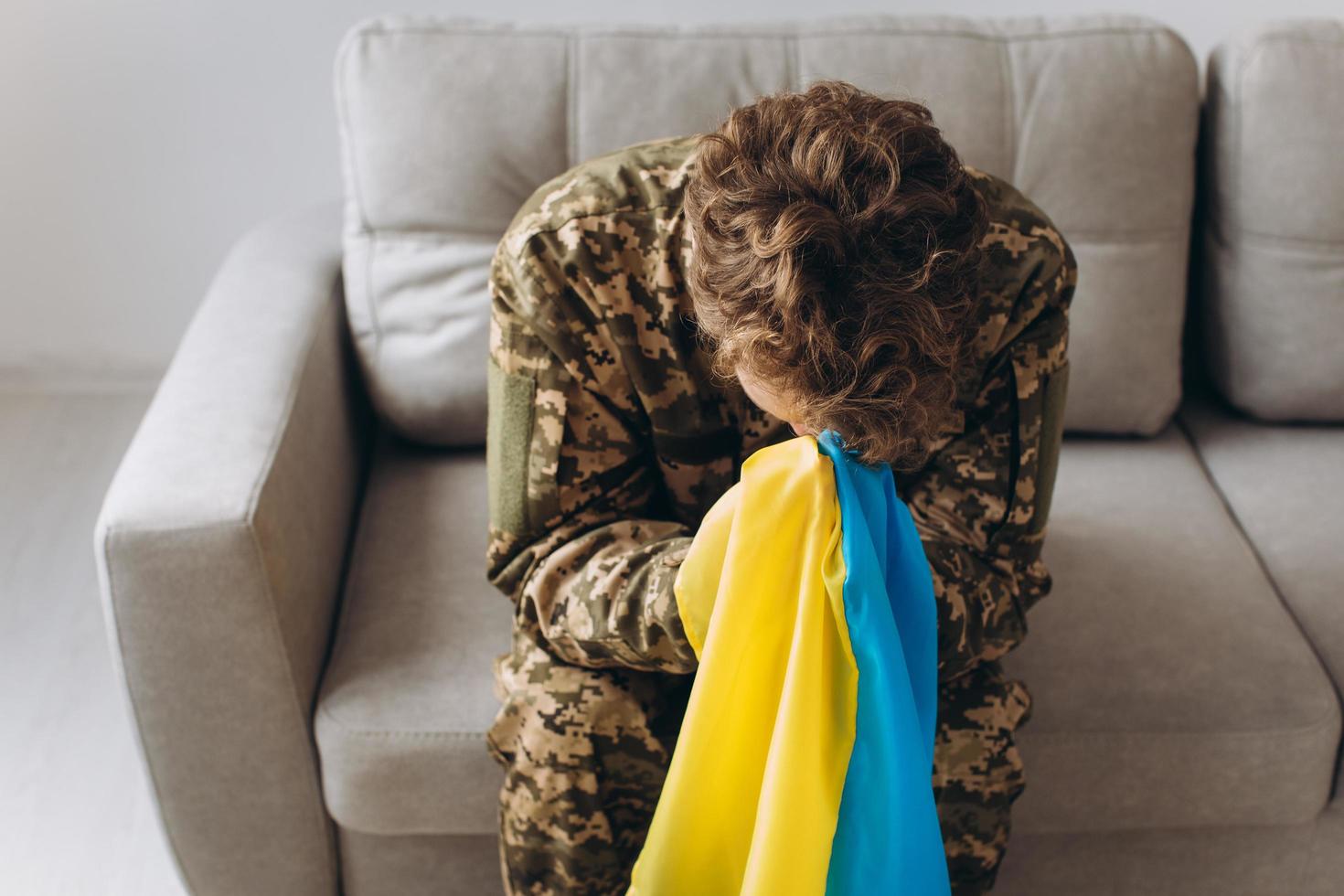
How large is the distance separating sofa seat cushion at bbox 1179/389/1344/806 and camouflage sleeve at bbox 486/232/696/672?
0.72 metres

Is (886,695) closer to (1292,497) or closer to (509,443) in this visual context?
(509,443)

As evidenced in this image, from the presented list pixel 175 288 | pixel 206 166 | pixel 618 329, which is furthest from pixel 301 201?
pixel 618 329

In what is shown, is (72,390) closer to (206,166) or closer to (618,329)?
(206,166)

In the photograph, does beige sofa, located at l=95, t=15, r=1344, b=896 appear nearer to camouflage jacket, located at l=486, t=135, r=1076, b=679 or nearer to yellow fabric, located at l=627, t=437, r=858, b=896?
camouflage jacket, located at l=486, t=135, r=1076, b=679

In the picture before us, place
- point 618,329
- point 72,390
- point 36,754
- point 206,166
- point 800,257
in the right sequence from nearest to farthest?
point 800,257
point 618,329
point 36,754
point 206,166
point 72,390

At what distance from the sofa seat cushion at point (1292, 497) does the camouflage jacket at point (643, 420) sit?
39cm

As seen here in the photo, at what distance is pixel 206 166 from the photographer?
2.06 metres

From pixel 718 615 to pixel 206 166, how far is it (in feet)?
4.93

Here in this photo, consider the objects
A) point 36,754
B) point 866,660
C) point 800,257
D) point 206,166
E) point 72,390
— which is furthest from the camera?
point 72,390

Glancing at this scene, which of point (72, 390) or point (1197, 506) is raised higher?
point (1197, 506)

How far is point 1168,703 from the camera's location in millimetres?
1227

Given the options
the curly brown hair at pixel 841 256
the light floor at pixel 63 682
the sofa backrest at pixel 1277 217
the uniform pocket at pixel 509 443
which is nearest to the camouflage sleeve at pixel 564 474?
the uniform pocket at pixel 509 443

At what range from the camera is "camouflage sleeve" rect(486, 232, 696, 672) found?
1087 millimetres

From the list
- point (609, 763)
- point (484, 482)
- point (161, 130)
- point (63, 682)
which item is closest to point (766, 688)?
point (609, 763)
